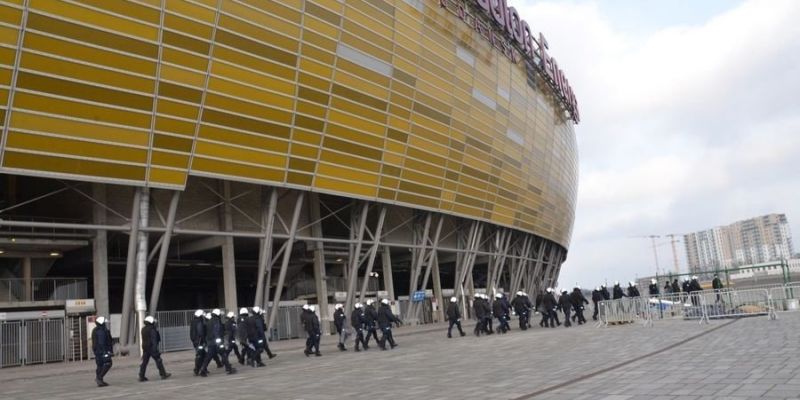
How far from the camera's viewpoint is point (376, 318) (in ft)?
73.6

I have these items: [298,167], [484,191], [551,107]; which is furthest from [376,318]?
[551,107]

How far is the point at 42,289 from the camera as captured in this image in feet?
91.8

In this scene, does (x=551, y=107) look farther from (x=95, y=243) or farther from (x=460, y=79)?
(x=95, y=243)

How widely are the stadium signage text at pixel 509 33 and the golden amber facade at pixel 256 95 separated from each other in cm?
94

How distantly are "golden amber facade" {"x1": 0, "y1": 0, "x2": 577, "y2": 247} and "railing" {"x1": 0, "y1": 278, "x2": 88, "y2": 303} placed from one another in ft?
23.1

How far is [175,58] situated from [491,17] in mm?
25603

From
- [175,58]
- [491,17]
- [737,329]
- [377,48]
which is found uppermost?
[491,17]

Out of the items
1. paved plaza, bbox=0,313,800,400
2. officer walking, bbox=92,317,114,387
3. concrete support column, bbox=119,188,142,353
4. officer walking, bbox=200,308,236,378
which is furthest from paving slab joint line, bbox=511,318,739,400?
concrete support column, bbox=119,188,142,353

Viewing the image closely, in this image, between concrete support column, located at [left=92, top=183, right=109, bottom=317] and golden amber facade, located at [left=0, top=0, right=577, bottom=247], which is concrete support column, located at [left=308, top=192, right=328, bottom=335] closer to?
golden amber facade, located at [left=0, top=0, right=577, bottom=247]

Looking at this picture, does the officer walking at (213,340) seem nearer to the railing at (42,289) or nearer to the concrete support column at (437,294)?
the railing at (42,289)

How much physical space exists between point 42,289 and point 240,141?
1107 centimetres

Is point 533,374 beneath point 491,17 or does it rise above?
beneath

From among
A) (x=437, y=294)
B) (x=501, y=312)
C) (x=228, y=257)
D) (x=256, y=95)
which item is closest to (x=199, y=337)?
(x=256, y=95)

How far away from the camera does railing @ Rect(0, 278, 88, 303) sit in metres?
Answer: 26.7
